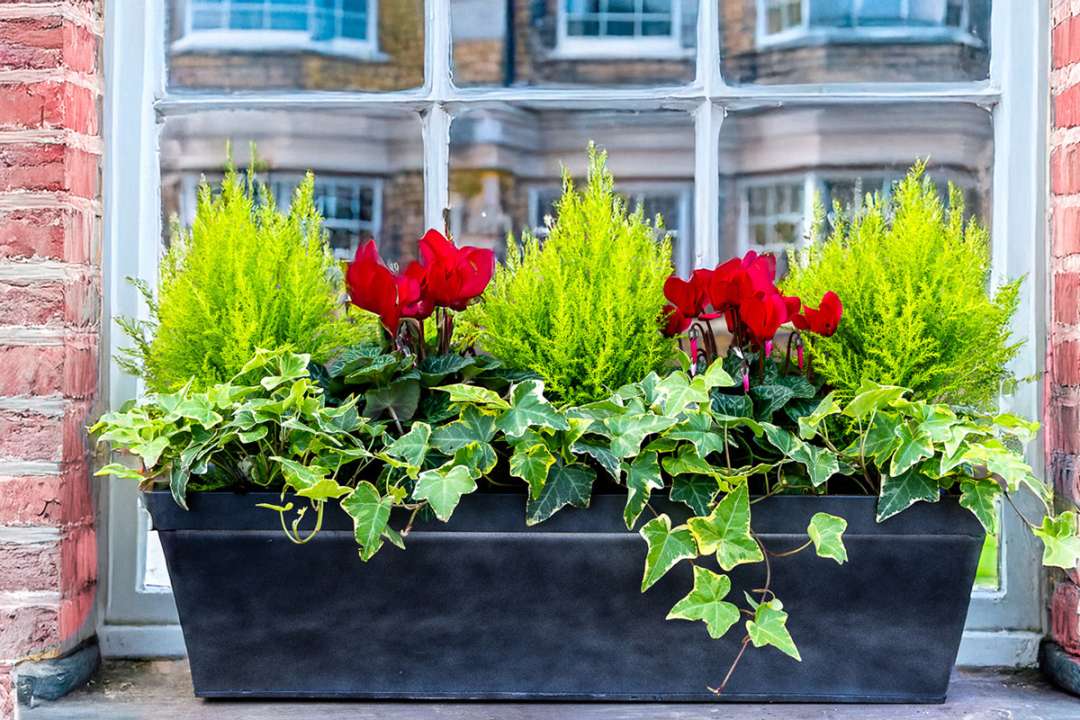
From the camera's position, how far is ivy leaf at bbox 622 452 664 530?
1.15 m

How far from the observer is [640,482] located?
45.2 inches

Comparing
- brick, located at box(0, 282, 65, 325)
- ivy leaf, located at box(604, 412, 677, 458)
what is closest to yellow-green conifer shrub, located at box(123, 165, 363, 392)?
brick, located at box(0, 282, 65, 325)

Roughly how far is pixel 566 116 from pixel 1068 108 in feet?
2.24

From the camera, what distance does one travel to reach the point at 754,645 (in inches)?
46.7

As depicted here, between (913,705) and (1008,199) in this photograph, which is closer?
(913,705)

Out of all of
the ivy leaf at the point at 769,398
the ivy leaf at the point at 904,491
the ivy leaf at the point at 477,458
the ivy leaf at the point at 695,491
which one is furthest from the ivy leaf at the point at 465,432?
the ivy leaf at the point at 904,491

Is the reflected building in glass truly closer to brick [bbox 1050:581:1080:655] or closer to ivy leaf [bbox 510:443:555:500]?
ivy leaf [bbox 510:443:555:500]

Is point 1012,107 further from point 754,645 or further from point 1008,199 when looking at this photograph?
point 754,645

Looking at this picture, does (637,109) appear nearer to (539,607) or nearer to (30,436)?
(539,607)

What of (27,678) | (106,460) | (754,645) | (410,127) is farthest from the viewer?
(410,127)

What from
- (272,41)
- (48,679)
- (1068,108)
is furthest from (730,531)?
(272,41)

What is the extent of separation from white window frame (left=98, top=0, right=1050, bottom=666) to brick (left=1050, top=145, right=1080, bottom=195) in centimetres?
3

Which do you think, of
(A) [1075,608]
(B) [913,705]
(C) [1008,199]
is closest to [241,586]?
(B) [913,705]

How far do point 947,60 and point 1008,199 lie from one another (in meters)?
0.23
